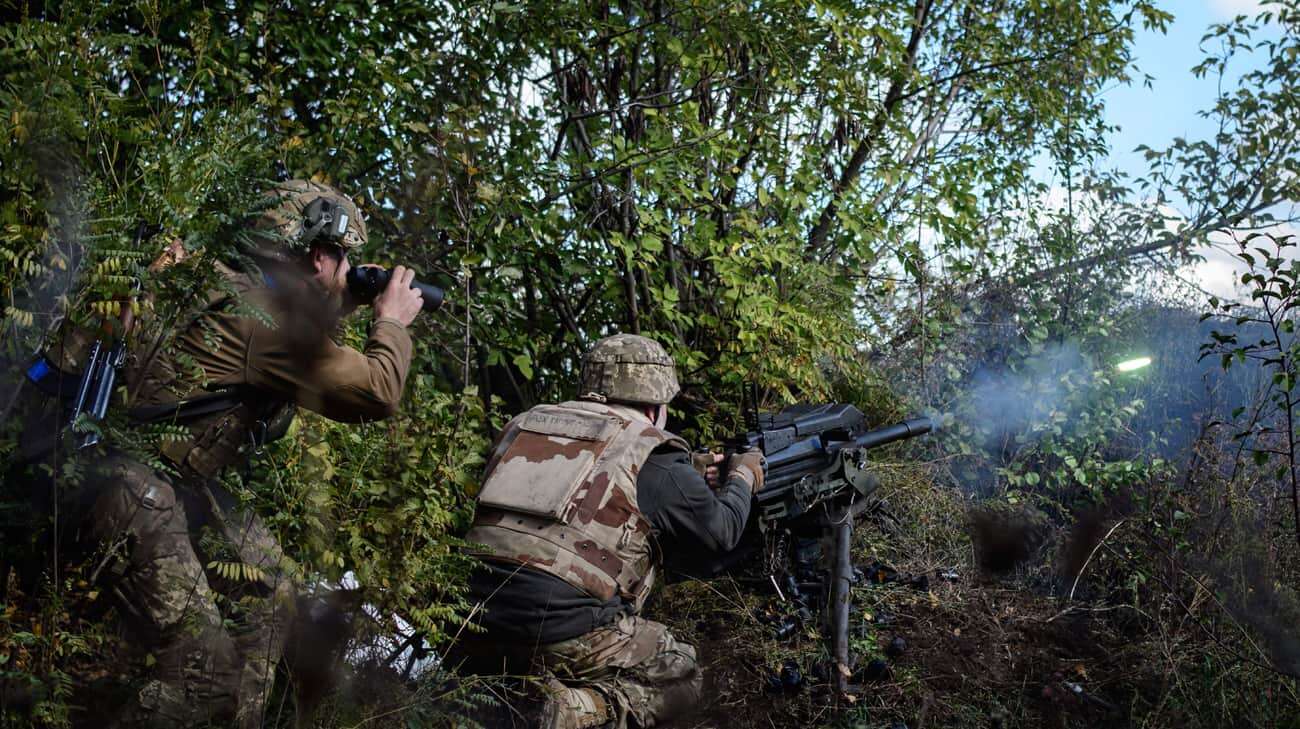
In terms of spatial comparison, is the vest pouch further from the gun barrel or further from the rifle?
the gun barrel

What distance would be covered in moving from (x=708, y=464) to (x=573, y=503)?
0.99 metres

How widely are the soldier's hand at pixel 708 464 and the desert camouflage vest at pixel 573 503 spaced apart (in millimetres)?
558

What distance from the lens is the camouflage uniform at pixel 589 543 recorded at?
3457mm

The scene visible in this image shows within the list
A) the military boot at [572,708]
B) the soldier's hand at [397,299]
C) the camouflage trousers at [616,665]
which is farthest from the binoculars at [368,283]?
the military boot at [572,708]

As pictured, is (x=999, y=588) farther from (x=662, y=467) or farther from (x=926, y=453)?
(x=662, y=467)

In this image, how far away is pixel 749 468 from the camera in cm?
427

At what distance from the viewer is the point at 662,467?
3781 mm

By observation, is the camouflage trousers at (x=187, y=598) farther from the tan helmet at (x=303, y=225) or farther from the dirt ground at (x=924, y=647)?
the dirt ground at (x=924, y=647)

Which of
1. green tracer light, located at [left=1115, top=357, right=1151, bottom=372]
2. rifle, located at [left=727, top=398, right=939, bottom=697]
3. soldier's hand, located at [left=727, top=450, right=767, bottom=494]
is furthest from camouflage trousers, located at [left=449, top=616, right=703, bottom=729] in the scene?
green tracer light, located at [left=1115, top=357, right=1151, bottom=372]

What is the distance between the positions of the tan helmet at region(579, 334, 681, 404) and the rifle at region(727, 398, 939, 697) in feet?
1.94

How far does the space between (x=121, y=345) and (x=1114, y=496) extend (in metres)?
5.29

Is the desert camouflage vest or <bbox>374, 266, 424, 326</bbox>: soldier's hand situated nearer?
<bbox>374, 266, 424, 326</bbox>: soldier's hand

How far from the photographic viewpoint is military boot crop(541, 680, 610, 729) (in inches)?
131

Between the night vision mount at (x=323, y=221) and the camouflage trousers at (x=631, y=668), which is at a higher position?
the night vision mount at (x=323, y=221)
